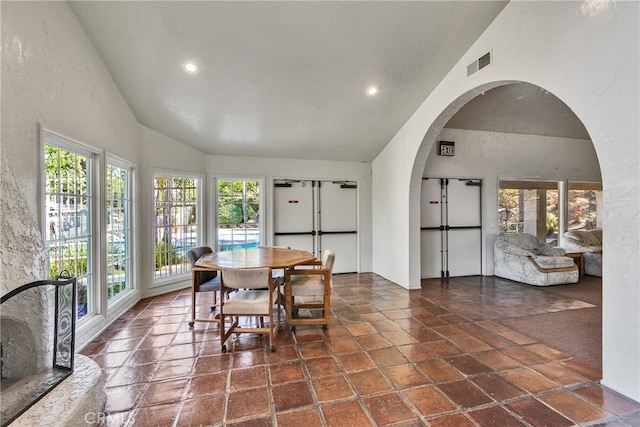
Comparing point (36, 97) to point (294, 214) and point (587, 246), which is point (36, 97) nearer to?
point (294, 214)

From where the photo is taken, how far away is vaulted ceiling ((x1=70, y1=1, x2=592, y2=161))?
2.48m

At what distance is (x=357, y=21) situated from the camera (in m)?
2.62

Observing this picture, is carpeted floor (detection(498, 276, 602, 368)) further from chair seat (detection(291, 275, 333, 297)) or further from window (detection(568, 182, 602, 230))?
window (detection(568, 182, 602, 230))

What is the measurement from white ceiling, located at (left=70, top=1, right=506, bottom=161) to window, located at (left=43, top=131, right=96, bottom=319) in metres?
1.14

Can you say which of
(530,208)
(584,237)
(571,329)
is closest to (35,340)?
(571,329)

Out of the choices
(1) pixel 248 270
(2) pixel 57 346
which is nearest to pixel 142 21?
(1) pixel 248 270

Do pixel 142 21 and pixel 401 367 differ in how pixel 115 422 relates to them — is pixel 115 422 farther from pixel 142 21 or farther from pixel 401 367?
pixel 142 21

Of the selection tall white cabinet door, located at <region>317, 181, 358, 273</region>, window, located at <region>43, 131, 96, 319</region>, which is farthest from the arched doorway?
window, located at <region>43, 131, 96, 319</region>

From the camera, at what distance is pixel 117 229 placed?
3445mm

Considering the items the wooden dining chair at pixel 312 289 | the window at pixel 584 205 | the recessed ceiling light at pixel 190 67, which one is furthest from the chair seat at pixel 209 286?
the window at pixel 584 205

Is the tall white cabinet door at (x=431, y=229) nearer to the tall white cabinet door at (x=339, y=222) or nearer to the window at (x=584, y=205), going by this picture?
the tall white cabinet door at (x=339, y=222)

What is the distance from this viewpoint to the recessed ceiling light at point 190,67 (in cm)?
291

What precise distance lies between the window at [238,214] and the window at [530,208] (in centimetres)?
490

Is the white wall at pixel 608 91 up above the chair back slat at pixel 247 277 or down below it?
above
